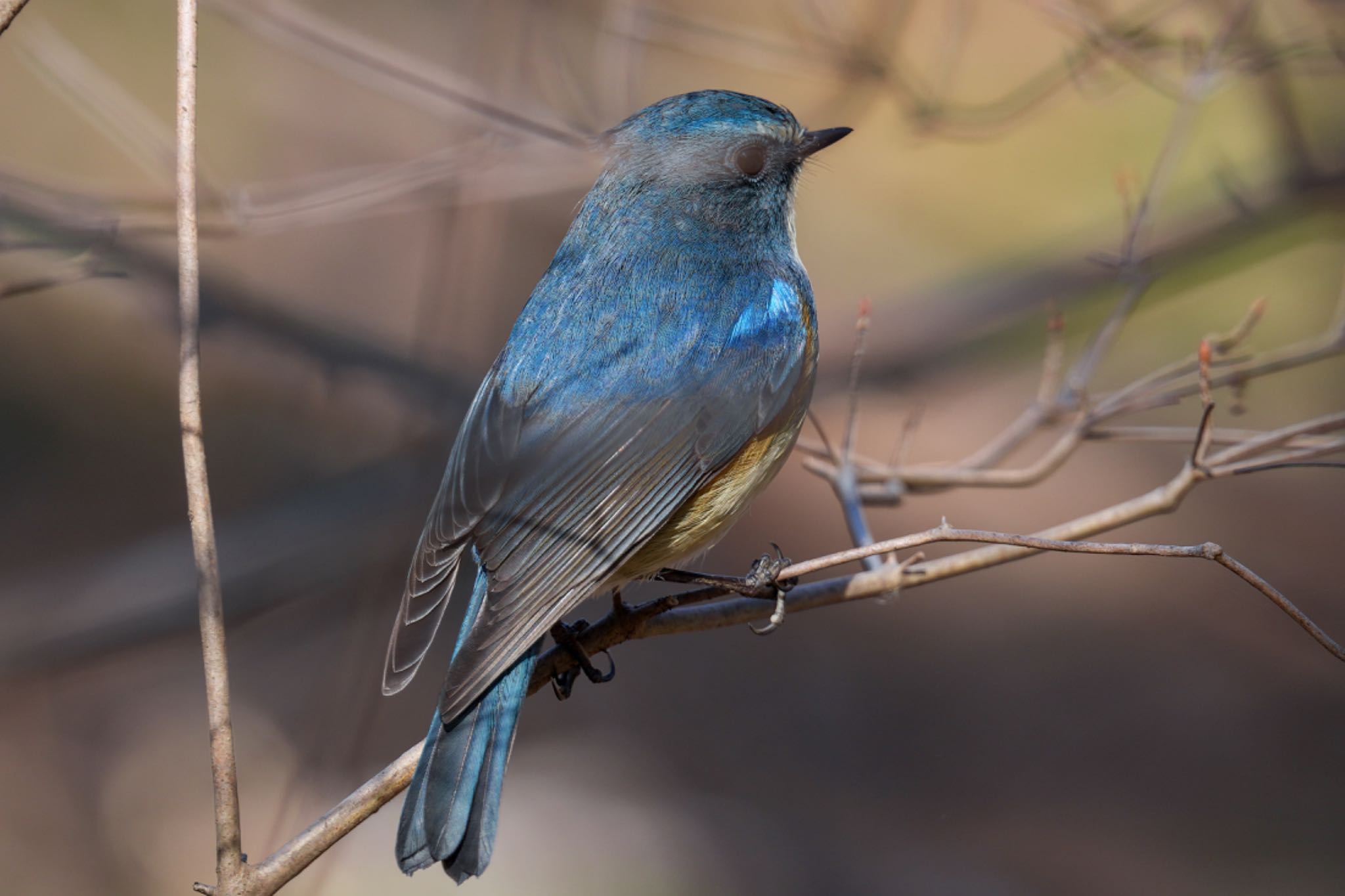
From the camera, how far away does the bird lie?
2.21 metres

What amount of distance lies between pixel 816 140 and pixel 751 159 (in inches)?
6.6

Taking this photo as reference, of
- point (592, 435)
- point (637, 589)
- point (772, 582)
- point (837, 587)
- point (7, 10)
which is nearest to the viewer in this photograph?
point (7, 10)

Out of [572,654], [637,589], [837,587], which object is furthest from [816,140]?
[637,589]

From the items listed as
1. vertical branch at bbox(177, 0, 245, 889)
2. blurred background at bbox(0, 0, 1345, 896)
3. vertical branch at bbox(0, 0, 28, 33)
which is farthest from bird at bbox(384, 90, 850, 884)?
vertical branch at bbox(0, 0, 28, 33)

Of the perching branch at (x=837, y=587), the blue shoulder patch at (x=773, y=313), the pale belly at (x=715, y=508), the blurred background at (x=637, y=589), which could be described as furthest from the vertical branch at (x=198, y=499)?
the blurred background at (x=637, y=589)

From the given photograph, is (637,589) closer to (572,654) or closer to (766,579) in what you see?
(572,654)

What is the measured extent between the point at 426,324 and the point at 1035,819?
302 centimetres

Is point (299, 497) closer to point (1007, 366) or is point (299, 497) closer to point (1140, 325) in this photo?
point (1007, 366)

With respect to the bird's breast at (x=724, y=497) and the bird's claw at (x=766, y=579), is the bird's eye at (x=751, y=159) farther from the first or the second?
the bird's claw at (x=766, y=579)

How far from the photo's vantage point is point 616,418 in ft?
8.60

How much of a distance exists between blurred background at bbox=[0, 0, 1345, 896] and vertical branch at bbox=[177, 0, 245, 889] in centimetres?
141

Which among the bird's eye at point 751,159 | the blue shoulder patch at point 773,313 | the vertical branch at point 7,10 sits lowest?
the vertical branch at point 7,10

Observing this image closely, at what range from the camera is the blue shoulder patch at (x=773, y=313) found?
9.09 feet

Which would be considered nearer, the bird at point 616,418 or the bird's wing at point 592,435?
the bird at point 616,418
